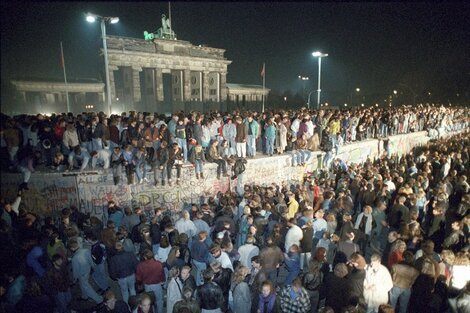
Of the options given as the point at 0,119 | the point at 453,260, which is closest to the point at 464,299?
A: the point at 453,260

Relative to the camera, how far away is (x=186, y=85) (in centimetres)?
5041

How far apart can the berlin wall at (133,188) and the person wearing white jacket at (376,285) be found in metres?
8.21

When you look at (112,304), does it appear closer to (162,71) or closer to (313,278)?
(313,278)

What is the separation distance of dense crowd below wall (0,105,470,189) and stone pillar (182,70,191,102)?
122 feet

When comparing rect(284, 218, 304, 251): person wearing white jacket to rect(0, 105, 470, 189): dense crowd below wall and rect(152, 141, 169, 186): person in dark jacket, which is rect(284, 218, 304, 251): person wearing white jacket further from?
rect(152, 141, 169, 186): person in dark jacket

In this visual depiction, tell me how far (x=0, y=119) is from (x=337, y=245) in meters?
6.77

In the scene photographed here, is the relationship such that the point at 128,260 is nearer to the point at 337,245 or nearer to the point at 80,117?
the point at 337,245

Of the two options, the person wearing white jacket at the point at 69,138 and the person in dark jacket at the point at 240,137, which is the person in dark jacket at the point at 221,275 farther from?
the person in dark jacket at the point at 240,137

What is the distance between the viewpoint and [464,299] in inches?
208

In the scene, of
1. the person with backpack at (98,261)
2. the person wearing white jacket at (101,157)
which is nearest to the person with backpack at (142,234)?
the person with backpack at (98,261)

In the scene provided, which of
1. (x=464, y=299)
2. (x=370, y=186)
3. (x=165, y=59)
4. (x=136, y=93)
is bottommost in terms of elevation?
(x=464, y=299)

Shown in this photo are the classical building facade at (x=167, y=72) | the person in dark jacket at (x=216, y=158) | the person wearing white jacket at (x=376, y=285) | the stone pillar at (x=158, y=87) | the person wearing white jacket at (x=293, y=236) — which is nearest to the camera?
the person wearing white jacket at (x=376, y=285)

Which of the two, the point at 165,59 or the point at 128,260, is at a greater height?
the point at 165,59

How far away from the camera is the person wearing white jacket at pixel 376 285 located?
19.0 ft
